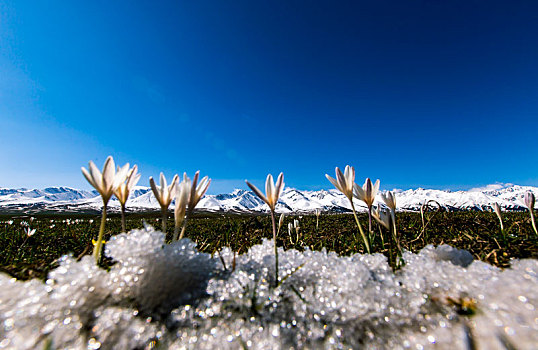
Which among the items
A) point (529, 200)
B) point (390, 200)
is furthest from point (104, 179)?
point (529, 200)

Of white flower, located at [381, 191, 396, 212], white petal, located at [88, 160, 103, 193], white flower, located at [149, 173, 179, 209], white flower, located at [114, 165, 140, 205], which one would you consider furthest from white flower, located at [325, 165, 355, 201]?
white petal, located at [88, 160, 103, 193]

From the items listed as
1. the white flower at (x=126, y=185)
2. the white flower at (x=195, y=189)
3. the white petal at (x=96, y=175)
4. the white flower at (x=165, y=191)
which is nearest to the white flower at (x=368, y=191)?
the white flower at (x=195, y=189)

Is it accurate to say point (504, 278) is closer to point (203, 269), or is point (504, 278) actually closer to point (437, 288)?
point (437, 288)

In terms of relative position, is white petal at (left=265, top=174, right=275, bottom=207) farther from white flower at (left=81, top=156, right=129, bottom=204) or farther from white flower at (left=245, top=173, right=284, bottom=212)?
white flower at (left=81, top=156, right=129, bottom=204)

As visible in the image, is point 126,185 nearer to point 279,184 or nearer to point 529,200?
point 279,184

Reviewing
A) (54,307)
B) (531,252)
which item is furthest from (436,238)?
(54,307)

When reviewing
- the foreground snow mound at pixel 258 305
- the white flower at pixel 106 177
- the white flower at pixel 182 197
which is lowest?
the foreground snow mound at pixel 258 305

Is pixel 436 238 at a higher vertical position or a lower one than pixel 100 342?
higher

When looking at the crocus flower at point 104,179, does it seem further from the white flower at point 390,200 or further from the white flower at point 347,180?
the white flower at point 390,200
